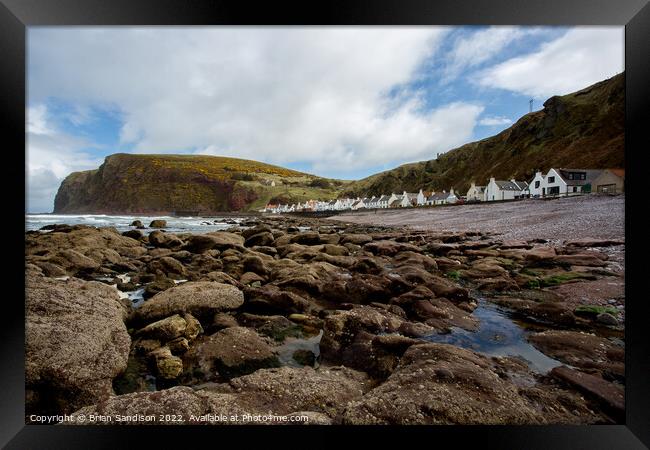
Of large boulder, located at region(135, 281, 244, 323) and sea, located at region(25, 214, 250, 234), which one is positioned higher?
sea, located at region(25, 214, 250, 234)

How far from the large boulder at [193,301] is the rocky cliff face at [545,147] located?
266 cm

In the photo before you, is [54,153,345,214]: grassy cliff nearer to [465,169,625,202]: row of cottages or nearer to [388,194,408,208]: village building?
[388,194,408,208]: village building

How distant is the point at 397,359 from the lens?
7.65 ft

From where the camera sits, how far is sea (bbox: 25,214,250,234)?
2566 mm

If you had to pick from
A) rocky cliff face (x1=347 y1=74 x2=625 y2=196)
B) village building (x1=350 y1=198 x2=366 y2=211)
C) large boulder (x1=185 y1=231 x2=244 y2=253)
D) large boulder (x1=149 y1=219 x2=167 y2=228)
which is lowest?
large boulder (x1=185 y1=231 x2=244 y2=253)

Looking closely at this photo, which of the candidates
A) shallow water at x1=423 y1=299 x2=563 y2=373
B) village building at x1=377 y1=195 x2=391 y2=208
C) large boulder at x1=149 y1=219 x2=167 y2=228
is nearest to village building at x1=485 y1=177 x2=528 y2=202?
village building at x1=377 y1=195 x2=391 y2=208

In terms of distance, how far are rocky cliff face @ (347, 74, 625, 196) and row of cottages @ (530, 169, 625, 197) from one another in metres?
0.08

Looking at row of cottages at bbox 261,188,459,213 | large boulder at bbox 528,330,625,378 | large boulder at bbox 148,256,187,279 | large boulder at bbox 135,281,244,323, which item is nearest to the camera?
large boulder at bbox 528,330,625,378

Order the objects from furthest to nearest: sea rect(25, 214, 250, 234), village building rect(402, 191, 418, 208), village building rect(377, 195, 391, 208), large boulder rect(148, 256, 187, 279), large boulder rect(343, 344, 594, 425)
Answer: village building rect(377, 195, 391, 208)
village building rect(402, 191, 418, 208)
large boulder rect(148, 256, 187, 279)
sea rect(25, 214, 250, 234)
large boulder rect(343, 344, 594, 425)

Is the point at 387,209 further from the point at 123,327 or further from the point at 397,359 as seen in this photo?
the point at 123,327

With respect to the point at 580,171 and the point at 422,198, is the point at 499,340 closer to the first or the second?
the point at 422,198

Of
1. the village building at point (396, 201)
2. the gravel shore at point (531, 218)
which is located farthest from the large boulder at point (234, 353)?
the village building at point (396, 201)

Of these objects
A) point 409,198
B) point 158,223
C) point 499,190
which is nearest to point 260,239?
point 158,223

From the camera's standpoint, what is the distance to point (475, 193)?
11.4ft
